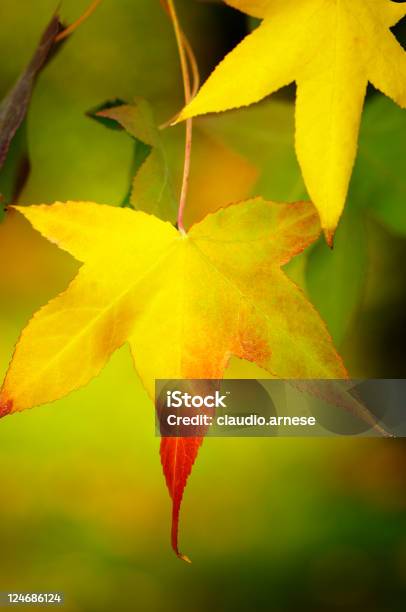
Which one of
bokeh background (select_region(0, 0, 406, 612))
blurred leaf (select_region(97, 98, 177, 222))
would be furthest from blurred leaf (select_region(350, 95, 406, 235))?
blurred leaf (select_region(97, 98, 177, 222))

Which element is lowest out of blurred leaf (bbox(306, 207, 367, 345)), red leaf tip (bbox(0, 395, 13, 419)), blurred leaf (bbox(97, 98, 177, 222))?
red leaf tip (bbox(0, 395, 13, 419))

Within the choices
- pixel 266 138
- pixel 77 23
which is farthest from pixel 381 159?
pixel 77 23

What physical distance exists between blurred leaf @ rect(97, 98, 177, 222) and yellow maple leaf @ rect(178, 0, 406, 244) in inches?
2.6

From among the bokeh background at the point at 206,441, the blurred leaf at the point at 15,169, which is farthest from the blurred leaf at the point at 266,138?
the blurred leaf at the point at 15,169

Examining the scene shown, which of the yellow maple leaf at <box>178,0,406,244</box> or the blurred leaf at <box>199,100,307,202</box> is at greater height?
the blurred leaf at <box>199,100,307,202</box>

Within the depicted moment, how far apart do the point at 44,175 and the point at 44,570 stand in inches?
9.0

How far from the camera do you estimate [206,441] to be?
1.10 feet

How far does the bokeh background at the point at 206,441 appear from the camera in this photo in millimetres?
326

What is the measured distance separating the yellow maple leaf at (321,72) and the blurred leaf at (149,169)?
0.07 meters

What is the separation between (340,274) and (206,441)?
121 millimetres

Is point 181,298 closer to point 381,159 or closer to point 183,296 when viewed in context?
point 183,296

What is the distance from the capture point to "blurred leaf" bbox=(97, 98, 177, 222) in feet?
0.95

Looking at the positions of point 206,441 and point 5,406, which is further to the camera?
point 206,441
